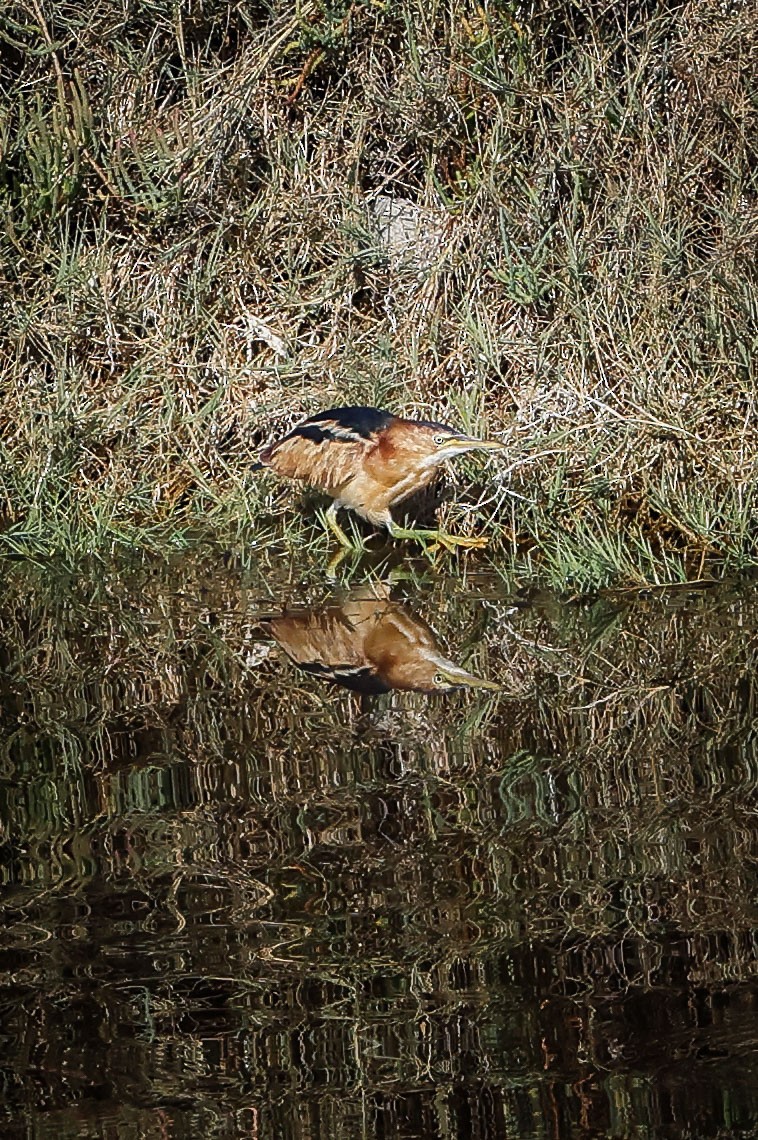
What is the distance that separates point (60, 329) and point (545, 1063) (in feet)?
16.8

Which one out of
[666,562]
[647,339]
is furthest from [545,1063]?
[647,339]

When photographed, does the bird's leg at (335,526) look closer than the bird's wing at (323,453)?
No

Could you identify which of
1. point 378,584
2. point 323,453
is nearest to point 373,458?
point 323,453

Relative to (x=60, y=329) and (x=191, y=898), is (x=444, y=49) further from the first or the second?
(x=191, y=898)

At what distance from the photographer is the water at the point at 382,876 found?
8.04 ft

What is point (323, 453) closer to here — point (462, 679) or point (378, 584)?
point (378, 584)

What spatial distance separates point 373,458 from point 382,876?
2823mm

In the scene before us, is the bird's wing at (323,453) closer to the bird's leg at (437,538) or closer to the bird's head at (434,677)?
the bird's leg at (437,538)

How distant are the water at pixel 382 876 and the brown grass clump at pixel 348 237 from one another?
1559 mm

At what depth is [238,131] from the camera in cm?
734

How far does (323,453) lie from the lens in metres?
5.96

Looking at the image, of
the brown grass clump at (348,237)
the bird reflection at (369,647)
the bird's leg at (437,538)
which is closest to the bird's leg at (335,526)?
the bird's leg at (437,538)

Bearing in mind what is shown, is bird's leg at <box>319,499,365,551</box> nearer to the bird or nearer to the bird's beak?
the bird

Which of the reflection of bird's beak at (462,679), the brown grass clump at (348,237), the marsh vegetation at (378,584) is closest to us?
the marsh vegetation at (378,584)
